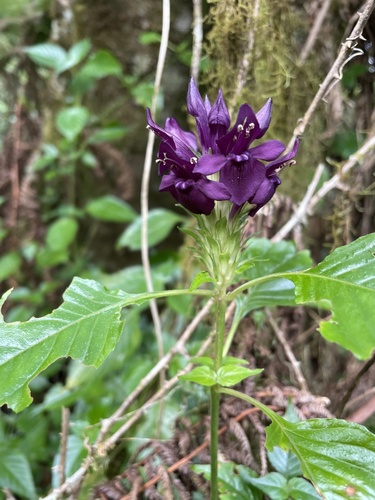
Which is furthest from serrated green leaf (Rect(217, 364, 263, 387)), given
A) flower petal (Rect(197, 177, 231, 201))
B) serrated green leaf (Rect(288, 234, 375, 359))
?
flower petal (Rect(197, 177, 231, 201))

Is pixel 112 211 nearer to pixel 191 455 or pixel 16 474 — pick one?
pixel 16 474

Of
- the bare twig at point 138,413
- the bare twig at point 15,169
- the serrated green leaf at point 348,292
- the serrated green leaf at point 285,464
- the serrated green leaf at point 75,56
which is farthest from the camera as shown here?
the bare twig at point 15,169

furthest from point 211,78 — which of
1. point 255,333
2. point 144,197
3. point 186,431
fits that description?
point 186,431

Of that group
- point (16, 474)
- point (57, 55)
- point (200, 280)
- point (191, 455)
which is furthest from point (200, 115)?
point (57, 55)

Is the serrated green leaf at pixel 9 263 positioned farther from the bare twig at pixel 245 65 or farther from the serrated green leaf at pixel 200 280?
the serrated green leaf at pixel 200 280

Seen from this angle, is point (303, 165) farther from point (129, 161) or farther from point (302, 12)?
point (129, 161)

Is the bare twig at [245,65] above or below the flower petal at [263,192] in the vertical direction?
above

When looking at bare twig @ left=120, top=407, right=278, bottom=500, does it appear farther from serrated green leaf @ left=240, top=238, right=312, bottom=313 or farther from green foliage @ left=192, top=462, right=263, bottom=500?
serrated green leaf @ left=240, top=238, right=312, bottom=313

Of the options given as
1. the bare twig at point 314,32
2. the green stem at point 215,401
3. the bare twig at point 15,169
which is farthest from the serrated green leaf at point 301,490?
the bare twig at point 15,169

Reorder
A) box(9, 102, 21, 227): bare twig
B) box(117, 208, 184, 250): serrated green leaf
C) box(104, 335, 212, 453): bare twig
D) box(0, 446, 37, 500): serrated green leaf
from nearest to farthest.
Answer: box(104, 335, 212, 453): bare twig, box(0, 446, 37, 500): serrated green leaf, box(117, 208, 184, 250): serrated green leaf, box(9, 102, 21, 227): bare twig
